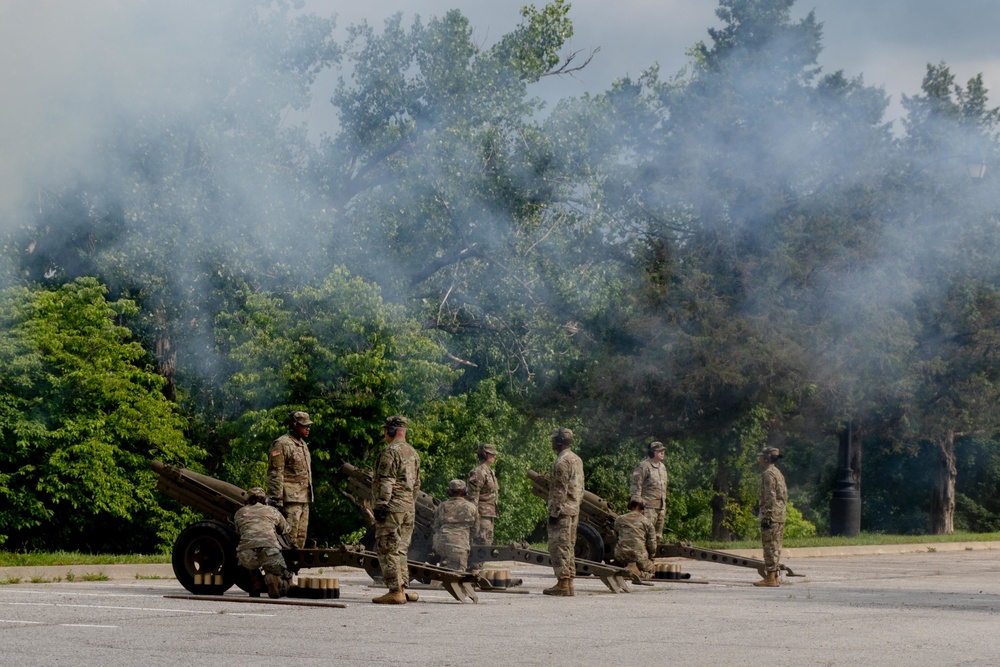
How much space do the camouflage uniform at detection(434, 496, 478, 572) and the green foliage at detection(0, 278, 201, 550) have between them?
34.6 ft

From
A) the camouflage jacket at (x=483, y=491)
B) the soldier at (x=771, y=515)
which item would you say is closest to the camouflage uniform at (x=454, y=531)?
the camouflage jacket at (x=483, y=491)

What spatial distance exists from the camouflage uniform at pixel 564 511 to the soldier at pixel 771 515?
338 centimetres

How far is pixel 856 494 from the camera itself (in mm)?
33938

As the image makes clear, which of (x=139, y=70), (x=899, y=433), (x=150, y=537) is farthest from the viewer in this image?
(x=899, y=433)

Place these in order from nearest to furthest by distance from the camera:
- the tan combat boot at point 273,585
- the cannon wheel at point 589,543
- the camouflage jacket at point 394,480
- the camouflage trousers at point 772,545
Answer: the tan combat boot at point 273,585, the camouflage jacket at point 394,480, the camouflage trousers at point 772,545, the cannon wheel at point 589,543

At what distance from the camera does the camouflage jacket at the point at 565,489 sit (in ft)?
51.5

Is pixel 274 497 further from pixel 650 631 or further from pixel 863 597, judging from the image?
pixel 863 597

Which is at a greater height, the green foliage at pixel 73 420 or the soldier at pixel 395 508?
the green foliage at pixel 73 420

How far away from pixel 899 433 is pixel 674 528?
345 inches

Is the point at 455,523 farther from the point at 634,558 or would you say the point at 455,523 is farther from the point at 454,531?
Answer: the point at 634,558

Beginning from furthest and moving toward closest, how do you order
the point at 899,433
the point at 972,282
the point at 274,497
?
the point at 899,433
the point at 972,282
the point at 274,497

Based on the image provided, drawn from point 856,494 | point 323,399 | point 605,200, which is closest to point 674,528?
point 856,494

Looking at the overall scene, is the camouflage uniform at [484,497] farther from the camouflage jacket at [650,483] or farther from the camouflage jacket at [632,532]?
the camouflage jacket at [650,483]

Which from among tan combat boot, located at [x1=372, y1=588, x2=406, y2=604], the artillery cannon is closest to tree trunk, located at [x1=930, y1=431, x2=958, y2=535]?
the artillery cannon
